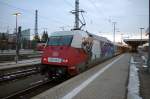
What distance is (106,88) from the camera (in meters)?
10.9

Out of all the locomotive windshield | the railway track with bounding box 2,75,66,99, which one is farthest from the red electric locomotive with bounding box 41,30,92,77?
the railway track with bounding box 2,75,66,99

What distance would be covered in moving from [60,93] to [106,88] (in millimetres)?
2291

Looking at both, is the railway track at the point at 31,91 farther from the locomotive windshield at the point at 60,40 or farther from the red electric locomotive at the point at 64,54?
the locomotive windshield at the point at 60,40

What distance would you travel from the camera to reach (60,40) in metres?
15.6

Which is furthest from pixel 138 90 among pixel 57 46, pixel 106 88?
pixel 57 46

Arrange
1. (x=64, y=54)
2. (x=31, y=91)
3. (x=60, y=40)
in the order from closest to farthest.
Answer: (x=31, y=91), (x=64, y=54), (x=60, y=40)

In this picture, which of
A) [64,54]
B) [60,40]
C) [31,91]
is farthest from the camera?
[60,40]

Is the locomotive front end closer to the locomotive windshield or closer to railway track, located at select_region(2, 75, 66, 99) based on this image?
the locomotive windshield

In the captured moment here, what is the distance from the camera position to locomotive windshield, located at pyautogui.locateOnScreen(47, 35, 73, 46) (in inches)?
601

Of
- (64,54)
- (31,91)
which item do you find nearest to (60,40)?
(64,54)

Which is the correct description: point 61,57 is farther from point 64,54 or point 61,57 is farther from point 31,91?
point 31,91

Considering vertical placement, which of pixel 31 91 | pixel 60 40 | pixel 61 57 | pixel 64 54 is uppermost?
pixel 60 40

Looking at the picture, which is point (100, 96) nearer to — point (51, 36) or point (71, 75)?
point (71, 75)

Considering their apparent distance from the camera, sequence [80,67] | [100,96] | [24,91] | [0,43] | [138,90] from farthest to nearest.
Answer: [0,43] → [80,67] → [24,91] → [138,90] → [100,96]
